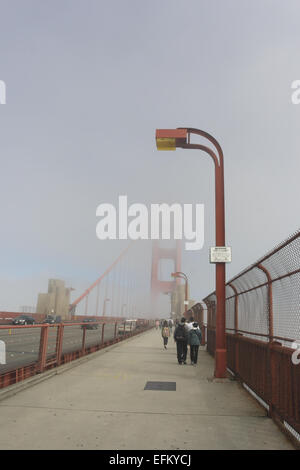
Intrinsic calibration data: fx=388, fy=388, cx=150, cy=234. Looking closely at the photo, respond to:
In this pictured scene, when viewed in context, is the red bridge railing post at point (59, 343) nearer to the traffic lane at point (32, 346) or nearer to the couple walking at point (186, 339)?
the traffic lane at point (32, 346)

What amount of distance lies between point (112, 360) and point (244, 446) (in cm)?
863

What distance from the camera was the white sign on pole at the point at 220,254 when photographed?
9.30 metres

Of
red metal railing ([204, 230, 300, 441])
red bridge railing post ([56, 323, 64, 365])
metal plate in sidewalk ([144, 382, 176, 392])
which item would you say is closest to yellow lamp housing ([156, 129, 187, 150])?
red metal railing ([204, 230, 300, 441])

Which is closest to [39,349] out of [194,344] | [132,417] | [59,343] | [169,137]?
[59,343]

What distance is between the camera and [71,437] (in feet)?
14.2

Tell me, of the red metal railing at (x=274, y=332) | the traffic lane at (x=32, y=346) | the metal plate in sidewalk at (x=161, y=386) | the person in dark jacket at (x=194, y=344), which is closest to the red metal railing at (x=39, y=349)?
the traffic lane at (x=32, y=346)

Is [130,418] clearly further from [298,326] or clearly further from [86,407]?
[298,326]

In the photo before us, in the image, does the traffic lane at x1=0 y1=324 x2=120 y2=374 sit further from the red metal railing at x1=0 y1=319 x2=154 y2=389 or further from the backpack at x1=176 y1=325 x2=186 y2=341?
the backpack at x1=176 y1=325 x2=186 y2=341

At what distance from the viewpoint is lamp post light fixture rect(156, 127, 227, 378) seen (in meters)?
8.96

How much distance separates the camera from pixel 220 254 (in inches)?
368

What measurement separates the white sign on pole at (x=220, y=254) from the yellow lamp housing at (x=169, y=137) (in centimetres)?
280

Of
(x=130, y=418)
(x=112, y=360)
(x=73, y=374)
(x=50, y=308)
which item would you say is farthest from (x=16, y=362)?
(x=50, y=308)

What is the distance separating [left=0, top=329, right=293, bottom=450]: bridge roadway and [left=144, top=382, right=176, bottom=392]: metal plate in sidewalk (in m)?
0.14

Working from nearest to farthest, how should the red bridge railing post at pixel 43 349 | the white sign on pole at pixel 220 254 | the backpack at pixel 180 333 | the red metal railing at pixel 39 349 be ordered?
the red metal railing at pixel 39 349, the red bridge railing post at pixel 43 349, the white sign on pole at pixel 220 254, the backpack at pixel 180 333
